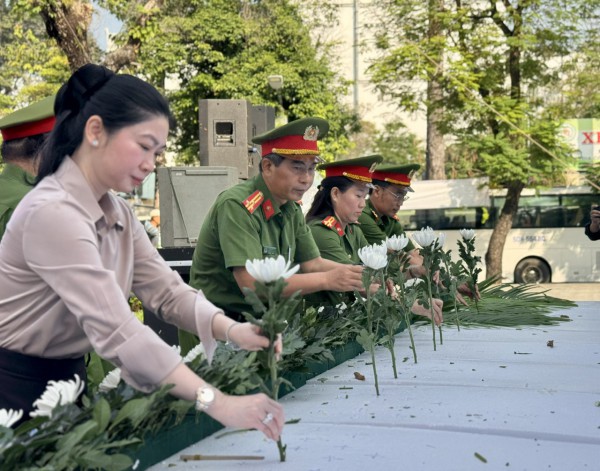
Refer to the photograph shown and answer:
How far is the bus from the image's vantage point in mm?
18453

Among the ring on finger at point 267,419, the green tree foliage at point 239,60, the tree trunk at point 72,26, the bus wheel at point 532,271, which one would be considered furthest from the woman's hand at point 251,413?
the green tree foliage at point 239,60

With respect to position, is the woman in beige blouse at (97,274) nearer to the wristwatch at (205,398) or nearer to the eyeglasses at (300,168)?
the wristwatch at (205,398)

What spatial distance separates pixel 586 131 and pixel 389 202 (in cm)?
1348

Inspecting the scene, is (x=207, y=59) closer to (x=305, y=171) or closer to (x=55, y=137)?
(x=305, y=171)

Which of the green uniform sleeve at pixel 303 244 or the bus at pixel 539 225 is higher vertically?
the green uniform sleeve at pixel 303 244

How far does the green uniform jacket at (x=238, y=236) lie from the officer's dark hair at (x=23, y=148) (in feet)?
2.01

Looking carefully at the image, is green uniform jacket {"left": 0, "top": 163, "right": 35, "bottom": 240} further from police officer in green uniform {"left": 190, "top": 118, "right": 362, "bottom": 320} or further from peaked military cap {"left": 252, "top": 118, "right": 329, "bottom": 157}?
peaked military cap {"left": 252, "top": 118, "right": 329, "bottom": 157}

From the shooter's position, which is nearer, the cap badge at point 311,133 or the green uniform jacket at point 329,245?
the cap badge at point 311,133

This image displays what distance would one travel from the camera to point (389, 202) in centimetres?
508

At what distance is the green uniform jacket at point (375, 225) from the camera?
500 cm

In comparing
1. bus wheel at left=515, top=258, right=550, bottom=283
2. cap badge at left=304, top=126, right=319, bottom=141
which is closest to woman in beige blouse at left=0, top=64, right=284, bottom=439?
cap badge at left=304, top=126, right=319, bottom=141

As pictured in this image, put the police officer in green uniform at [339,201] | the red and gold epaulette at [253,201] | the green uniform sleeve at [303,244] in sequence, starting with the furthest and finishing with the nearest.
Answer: the police officer in green uniform at [339,201] → the green uniform sleeve at [303,244] → the red and gold epaulette at [253,201]

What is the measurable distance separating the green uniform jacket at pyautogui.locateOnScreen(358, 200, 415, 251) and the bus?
13.3m

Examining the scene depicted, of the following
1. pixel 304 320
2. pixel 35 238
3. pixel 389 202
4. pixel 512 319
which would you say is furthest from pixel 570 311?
pixel 35 238
